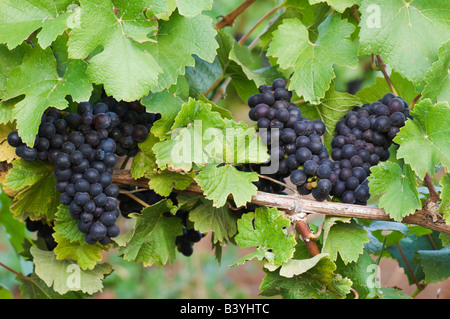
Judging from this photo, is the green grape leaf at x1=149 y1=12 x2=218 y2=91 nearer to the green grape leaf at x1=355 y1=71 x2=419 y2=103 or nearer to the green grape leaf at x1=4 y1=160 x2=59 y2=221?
the green grape leaf at x1=4 y1=160 x2=59 y2=221

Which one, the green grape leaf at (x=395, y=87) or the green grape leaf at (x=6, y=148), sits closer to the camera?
the green grape leaf at (x=6, y=148)

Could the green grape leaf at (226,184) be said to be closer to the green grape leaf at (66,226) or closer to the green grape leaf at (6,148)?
the green grape leaf at (66,226)

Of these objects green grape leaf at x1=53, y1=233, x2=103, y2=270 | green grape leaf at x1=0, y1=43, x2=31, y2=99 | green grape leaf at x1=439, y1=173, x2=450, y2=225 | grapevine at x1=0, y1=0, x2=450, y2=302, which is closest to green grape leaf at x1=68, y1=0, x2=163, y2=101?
grapevine at x1=0, y1=0, x2=450, y2=302

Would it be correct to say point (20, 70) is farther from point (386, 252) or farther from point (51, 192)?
point (386, 252)

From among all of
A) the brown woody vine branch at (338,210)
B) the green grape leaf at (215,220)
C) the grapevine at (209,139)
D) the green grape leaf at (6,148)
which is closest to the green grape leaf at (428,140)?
the grapevine at (209,139)

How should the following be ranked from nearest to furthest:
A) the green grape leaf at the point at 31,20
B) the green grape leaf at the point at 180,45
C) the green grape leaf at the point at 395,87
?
the green grape leaf at the point at 31,20, the green grape leaf at the point at 180,45, the green grape leaf at the point at 395,87

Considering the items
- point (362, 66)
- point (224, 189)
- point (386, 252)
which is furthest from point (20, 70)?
point (362, 66)

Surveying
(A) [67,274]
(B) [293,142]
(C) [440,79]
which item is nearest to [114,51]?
(B) [293,142]
